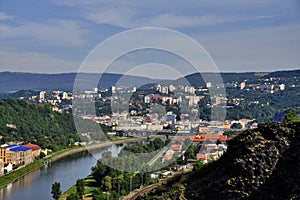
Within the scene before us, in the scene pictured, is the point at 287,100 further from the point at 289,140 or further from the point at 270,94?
the point at 289,140

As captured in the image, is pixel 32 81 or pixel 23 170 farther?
pixel 32 81

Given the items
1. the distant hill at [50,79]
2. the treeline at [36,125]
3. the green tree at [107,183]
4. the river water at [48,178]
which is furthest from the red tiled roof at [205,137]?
the distant hill at [50,79]

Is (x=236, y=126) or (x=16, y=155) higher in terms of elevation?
(x=236, y=126)

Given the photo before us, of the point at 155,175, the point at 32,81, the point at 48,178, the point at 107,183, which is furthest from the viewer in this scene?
the point at 32,81

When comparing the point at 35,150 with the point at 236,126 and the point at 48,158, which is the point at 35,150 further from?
the point at 236,126

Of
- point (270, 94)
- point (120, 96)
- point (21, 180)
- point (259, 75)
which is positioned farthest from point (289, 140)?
point (259, 75)

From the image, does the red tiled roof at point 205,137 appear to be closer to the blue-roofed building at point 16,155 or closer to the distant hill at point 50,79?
the blue-roofed building at point 16,155

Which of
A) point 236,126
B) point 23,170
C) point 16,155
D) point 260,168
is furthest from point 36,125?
point 260,168

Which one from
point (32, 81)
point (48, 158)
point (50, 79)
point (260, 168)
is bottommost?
point (48, 158)
